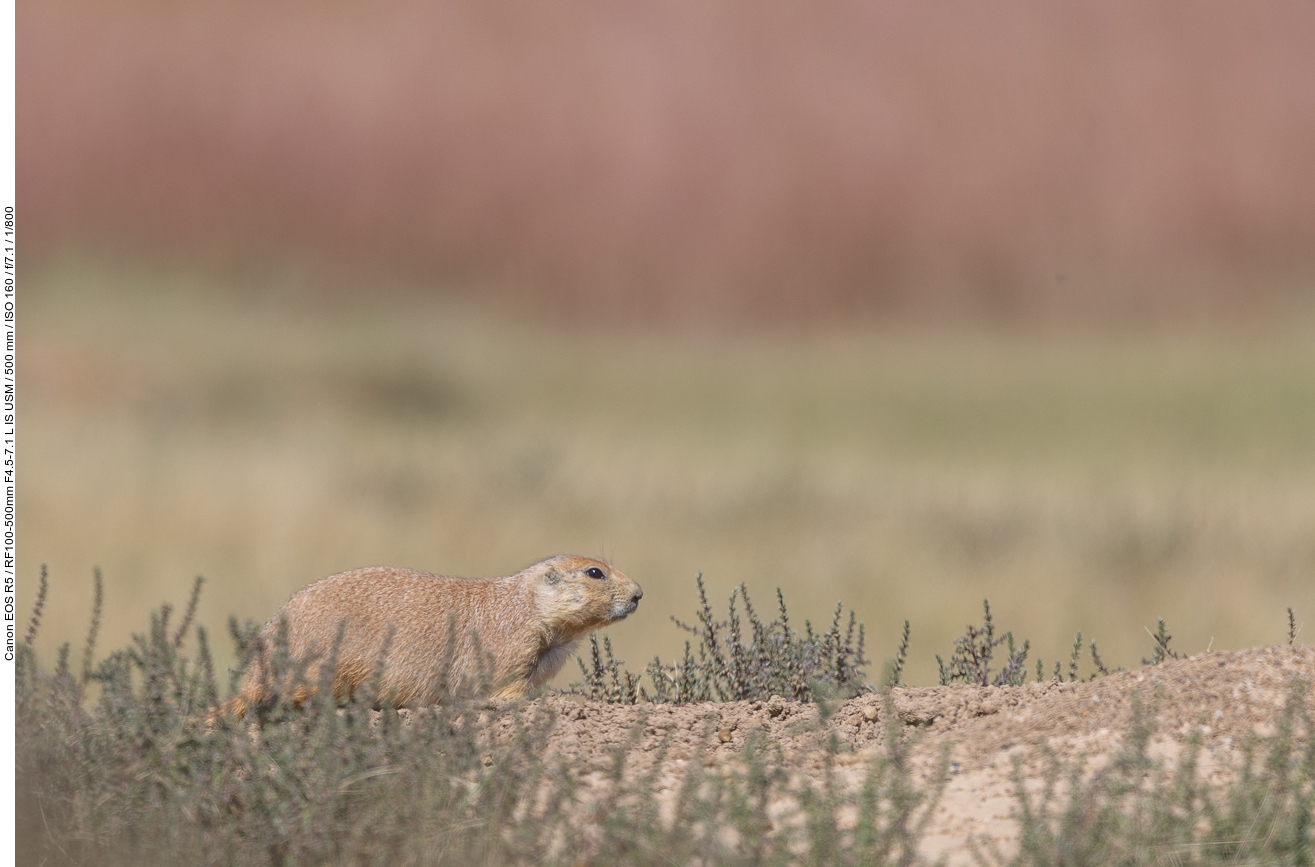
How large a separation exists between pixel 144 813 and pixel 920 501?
42.0 feet

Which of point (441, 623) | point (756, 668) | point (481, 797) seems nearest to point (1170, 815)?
point (481, 797)

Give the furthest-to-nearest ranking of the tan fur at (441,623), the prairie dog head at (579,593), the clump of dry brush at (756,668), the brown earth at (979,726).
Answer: the prairie dog head at (579,593) → the clump of dry brush at (756,668) → the tan fur at (441,623) → the brown earth at (979,726)

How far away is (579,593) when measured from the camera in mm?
5996

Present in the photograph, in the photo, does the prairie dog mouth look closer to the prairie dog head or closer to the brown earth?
the prairie dog head

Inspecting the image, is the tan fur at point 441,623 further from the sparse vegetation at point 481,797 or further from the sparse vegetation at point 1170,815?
the sparse vegetation at point 1170,815

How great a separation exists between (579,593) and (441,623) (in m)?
0.64

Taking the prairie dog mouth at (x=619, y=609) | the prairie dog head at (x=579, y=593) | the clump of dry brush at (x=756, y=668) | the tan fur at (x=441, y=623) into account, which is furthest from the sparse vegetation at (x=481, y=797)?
the prairie dog mouth at (x=619, y=609)

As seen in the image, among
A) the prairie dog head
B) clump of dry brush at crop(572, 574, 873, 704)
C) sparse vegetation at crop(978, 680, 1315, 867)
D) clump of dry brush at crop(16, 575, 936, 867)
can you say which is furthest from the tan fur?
sparse vegetation at crop(978, 680, 1315, 867)

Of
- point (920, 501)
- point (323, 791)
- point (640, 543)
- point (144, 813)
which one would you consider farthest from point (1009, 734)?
point (920, 501)

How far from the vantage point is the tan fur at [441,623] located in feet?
17.3

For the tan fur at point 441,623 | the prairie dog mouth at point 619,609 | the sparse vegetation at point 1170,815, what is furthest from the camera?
the prairie dog mouth at point 619,609

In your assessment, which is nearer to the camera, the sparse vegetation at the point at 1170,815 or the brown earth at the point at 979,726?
the sparse vegetation at the point at 1170,815

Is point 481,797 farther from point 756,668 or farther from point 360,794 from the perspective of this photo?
point 756,668

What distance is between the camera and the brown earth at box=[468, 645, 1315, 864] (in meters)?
4.27
